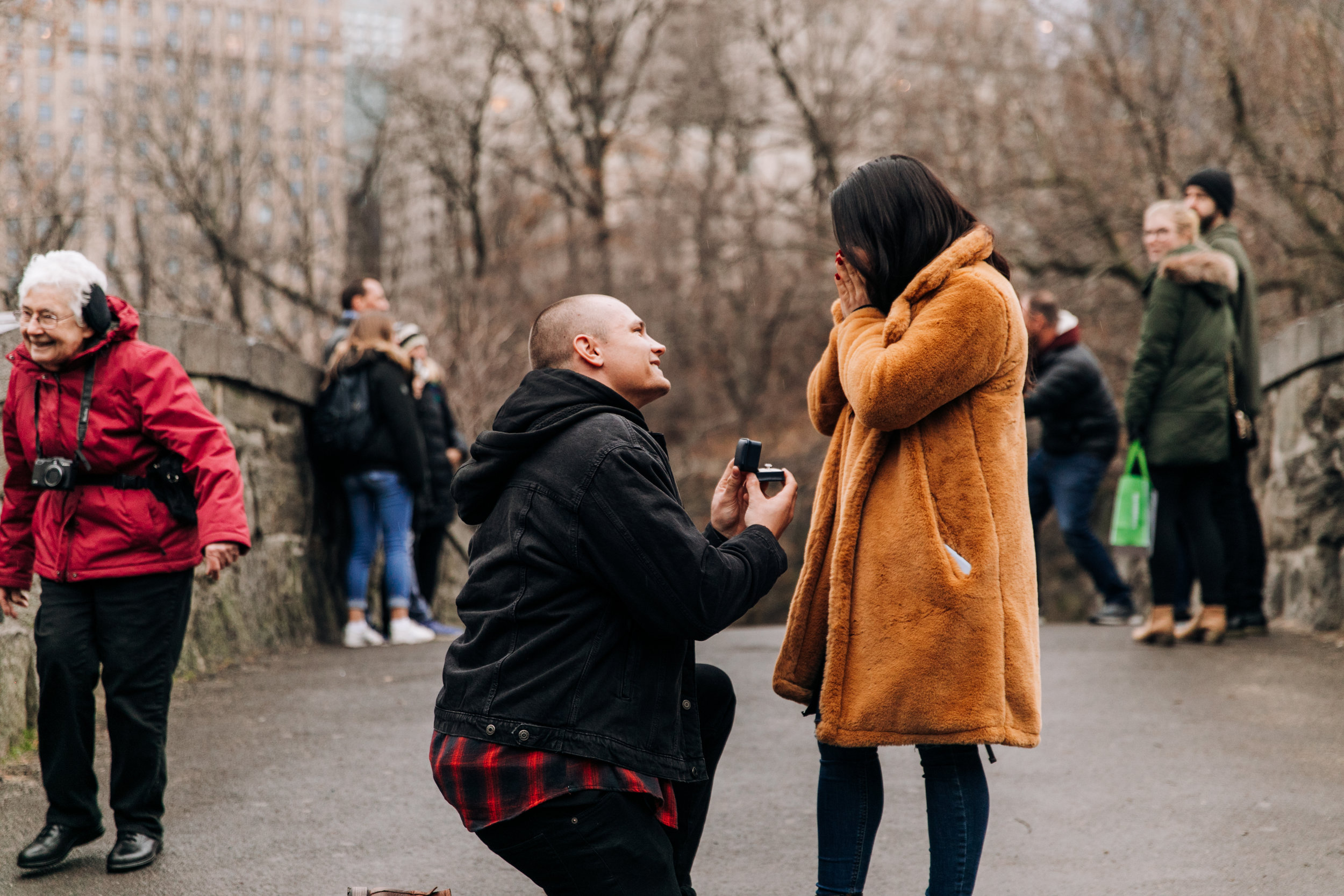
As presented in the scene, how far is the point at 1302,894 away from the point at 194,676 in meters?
4.92

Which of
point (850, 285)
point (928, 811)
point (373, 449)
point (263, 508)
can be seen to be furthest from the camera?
point (373, 449)

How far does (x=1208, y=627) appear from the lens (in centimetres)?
695

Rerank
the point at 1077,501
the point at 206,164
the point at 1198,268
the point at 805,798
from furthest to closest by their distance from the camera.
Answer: the point at 206,164
the point at 1077,501
the point at 1198,268
the point at 805,798

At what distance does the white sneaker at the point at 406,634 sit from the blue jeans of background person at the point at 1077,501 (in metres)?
3.66

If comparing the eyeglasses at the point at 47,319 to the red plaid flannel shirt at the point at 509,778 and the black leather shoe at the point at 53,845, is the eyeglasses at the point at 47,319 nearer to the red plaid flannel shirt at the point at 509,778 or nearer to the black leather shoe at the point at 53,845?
the black leather shoe at the point at 53,845

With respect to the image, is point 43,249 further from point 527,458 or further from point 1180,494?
point 527,458

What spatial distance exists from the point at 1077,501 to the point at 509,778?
6.07 m

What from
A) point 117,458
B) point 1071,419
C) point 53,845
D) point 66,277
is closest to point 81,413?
point 117,458

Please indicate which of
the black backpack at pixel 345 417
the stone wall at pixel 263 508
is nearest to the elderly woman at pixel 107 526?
the stone wall at pixel 263 508

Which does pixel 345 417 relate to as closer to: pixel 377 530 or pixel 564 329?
pixel 377 530

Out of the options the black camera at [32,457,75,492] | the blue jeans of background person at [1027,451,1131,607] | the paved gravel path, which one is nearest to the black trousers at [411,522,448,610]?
the paved gravel path

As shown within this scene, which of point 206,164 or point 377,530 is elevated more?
point 206,164

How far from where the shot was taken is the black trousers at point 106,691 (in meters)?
3.81

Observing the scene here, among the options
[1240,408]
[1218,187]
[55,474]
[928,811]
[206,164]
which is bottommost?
[928,811]
